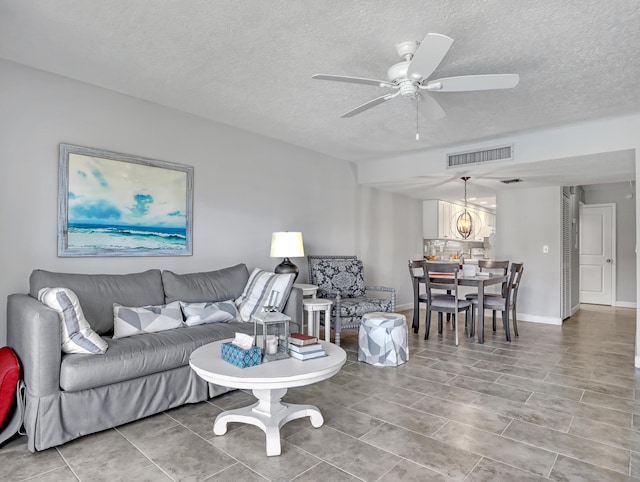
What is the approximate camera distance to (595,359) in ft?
13.2

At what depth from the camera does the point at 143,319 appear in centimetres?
289

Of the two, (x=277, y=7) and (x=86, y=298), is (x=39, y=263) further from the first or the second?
(x=277, y=7)

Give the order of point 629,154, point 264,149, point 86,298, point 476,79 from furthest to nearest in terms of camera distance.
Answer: point 264,149 → point 629,154 → point 86,298 → point 476,79

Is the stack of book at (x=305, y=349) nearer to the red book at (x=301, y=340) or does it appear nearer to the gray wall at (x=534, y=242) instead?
the red book at (x=301, y=340)

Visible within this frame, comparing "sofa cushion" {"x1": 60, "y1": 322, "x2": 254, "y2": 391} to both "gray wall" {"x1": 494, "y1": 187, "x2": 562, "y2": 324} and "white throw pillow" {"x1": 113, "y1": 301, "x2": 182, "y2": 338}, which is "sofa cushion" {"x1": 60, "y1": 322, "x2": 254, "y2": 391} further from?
"gray wall" {"x1": 494, "y1": 187, "x2": 562, "y2": 324}

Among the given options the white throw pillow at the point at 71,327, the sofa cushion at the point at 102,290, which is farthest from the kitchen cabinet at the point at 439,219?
the white throw pillow at the point at 71,327

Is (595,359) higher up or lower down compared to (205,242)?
lower down

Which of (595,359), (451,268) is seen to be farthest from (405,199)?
(595,359)

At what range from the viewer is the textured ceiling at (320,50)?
2170mm

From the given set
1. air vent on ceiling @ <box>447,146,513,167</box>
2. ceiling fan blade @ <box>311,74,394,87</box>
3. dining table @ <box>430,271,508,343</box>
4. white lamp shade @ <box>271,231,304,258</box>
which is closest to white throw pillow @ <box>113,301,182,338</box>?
white lamp shade @ <box>271,231,304,258</box>

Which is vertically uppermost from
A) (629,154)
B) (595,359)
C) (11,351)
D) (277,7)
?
(277,7)

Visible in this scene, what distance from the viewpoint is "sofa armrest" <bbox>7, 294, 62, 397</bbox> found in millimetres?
2156

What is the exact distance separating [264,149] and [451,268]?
2630 mm

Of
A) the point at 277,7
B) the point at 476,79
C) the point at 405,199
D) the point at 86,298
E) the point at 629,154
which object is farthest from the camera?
the point at 405,199
